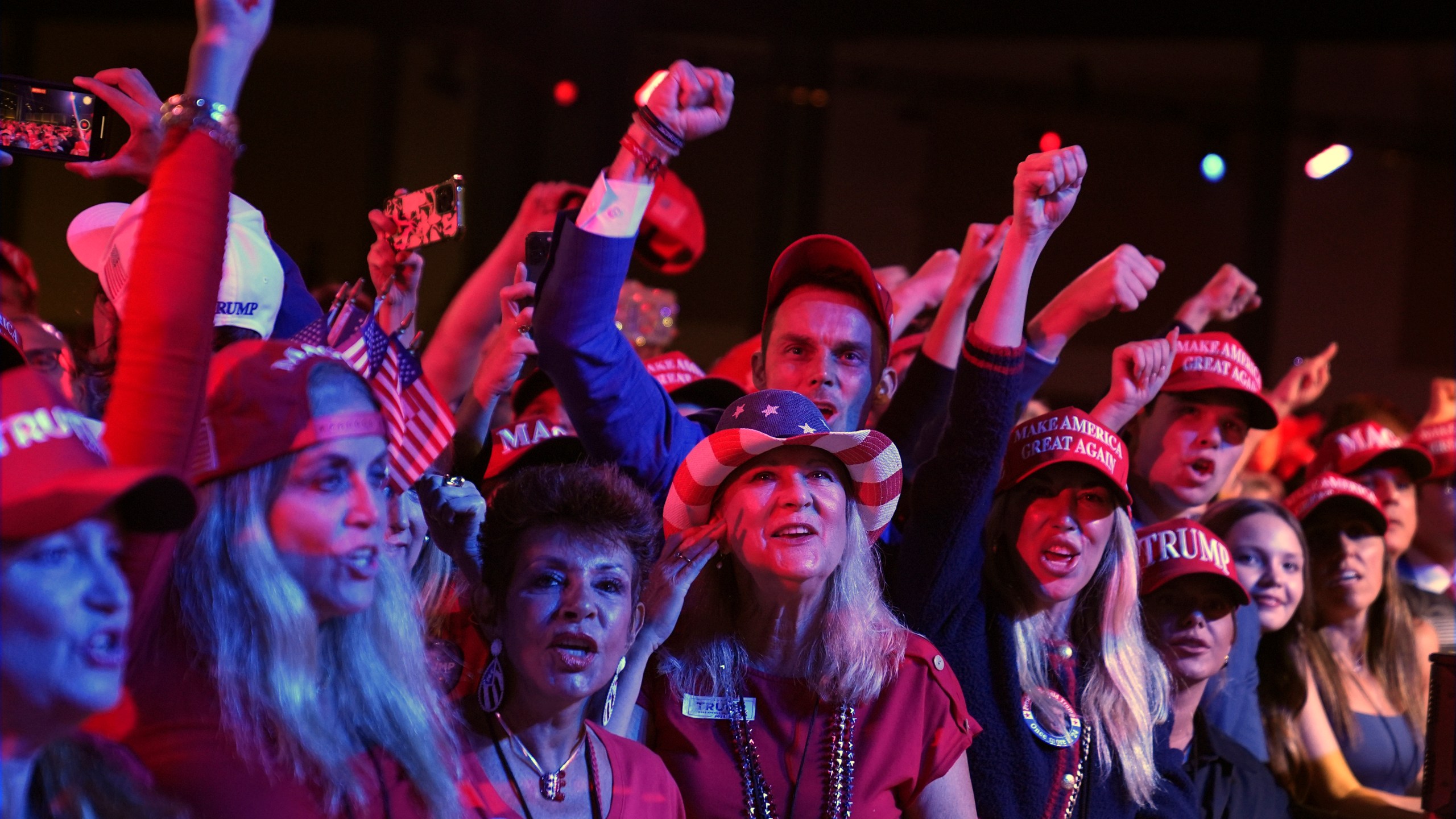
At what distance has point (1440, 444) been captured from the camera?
4.95 metres

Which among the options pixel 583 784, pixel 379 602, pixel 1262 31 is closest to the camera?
pixel 379 602

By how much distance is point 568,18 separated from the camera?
7.46 m

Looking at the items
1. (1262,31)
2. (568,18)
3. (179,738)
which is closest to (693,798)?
(179,738)

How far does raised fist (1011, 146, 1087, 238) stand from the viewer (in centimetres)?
261

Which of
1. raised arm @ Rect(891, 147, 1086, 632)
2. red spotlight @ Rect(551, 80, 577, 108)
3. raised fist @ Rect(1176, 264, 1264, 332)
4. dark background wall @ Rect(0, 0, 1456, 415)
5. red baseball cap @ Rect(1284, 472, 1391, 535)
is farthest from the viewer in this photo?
dark background wall @ Rect(0, 0, 1456, 415)

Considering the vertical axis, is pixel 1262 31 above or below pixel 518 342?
above

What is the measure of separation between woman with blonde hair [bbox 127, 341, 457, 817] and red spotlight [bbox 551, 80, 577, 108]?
597 centimetres

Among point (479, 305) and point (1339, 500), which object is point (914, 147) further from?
point (479, 305)

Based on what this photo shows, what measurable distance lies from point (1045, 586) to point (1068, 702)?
0.25m

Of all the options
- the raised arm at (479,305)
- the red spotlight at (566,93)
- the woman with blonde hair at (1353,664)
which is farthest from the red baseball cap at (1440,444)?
the red spotlight at (566,93)

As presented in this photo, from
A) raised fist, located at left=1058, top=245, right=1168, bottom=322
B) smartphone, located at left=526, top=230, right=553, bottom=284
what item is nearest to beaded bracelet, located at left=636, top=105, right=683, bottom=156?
smartphone, located at left=526, top=230, right=553, bottom=284

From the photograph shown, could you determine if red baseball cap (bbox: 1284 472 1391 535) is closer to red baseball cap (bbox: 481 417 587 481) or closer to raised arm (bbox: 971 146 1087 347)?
raised arm (bbox: 971 146 1087 347)

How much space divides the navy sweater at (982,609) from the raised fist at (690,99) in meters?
0.73

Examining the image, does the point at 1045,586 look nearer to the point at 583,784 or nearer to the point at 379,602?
the point at 583,784
